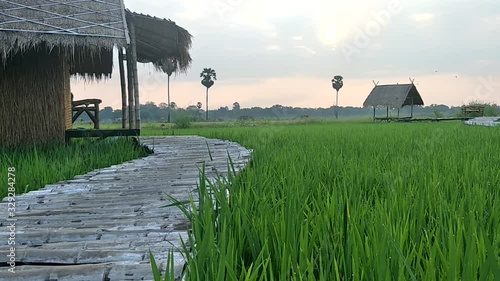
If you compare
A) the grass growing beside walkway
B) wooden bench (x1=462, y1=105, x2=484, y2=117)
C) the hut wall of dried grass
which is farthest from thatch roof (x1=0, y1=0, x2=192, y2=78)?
wooden bench (x1=462, y1=105, x2=484, y2=117)

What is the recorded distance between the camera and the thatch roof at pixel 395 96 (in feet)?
102

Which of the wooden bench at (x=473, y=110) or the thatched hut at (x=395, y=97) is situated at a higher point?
the thatched hut at (x=395, y=97)

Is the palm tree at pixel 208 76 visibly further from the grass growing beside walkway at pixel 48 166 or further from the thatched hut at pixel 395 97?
the grass growing beside walkway at pixel 48 166

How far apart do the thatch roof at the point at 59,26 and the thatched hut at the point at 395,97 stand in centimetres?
2685

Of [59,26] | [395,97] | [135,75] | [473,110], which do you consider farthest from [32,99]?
[395,97]

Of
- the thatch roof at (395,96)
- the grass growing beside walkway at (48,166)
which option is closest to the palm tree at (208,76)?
the thatch roof at (395,96)

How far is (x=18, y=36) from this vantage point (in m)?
5.63

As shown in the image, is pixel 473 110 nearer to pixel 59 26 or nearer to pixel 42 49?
pixel 42 49

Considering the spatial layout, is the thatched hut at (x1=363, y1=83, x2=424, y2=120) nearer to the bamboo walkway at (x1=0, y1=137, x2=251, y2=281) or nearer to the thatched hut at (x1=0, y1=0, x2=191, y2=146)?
the thatched hut at (x1=0, y1=0, x2=191, y2=146)

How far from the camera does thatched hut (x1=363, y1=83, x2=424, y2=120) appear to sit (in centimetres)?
3110

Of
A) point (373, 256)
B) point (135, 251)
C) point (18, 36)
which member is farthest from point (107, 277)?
point (18, 36)

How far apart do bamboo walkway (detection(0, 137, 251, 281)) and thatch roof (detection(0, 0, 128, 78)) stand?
3486mm

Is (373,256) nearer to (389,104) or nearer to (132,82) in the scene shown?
(132,82)

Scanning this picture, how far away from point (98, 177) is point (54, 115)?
400 cm
